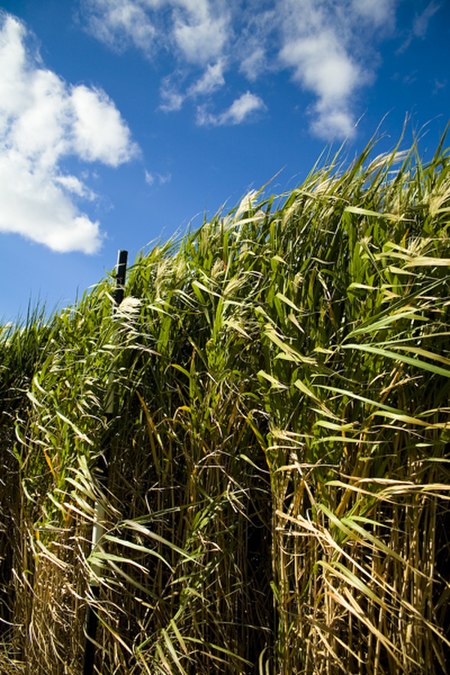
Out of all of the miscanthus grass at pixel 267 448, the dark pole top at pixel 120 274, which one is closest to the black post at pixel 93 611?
the miscanthus grass at pixel 267 448

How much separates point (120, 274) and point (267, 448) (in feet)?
3.45

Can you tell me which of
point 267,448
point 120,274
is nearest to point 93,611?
point 267,448

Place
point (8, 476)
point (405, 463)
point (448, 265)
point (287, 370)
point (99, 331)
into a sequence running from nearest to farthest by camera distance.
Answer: point (448, 265)
point (405, 463)
point (287, 370)
point (99, 331)
point (8, 476)

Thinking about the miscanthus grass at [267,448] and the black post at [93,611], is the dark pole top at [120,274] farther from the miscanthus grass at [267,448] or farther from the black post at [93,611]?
the black post at [93,611]

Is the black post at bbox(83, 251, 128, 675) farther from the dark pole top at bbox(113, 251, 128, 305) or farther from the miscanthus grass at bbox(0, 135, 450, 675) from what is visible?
the dark pole top at bbox(113, 251, 128, 305)

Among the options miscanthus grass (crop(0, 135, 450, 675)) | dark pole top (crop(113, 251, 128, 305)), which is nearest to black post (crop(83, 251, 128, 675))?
miscanthus grass (crop(0, 135, 450, 675))

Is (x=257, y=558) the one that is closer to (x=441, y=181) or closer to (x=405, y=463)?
(x=405, y=463)

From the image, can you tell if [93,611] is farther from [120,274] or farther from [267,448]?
[120,274]

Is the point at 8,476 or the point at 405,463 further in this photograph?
the point at 8,476

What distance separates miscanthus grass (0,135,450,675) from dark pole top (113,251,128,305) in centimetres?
6

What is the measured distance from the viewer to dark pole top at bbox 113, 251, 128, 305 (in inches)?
85.8

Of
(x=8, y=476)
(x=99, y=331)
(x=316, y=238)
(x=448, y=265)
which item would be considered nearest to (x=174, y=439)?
(x=99, y=331)

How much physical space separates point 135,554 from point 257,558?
426 millimetres

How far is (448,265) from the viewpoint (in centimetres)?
115
